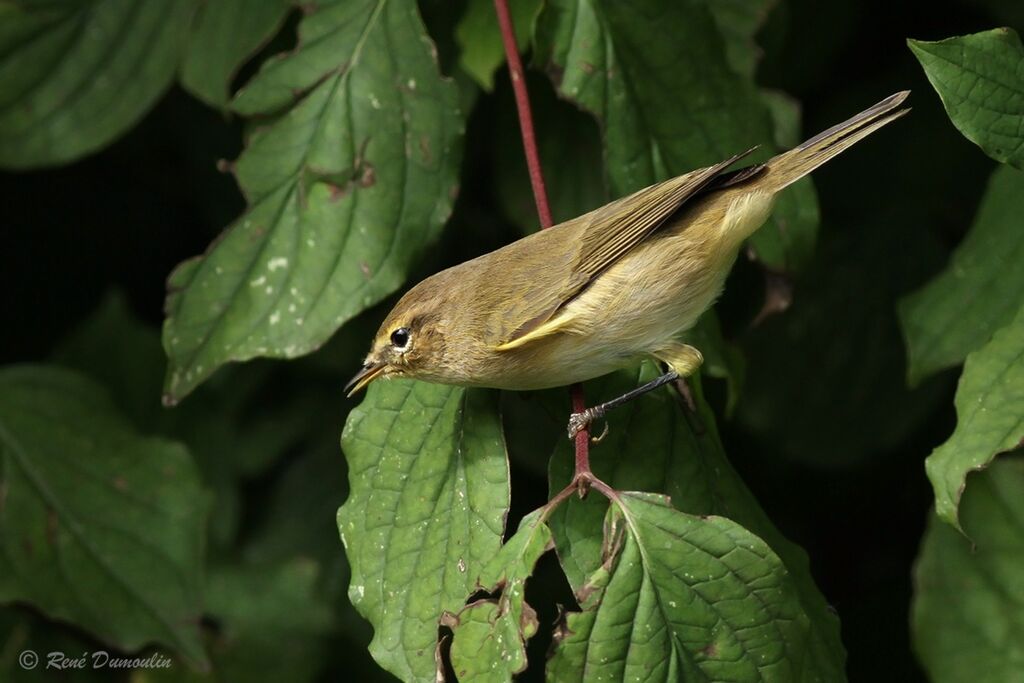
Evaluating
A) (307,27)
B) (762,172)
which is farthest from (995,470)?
(307,27)

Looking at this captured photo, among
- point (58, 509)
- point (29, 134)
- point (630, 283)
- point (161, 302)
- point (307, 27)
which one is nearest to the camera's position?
point (630, 283)

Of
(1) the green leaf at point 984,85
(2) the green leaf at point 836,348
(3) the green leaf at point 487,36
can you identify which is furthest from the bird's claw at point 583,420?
(2) the green leaf at point 836,348

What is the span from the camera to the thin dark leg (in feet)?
7.48

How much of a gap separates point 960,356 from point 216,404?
255 centimetres


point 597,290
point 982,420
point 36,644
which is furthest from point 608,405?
point 36,644

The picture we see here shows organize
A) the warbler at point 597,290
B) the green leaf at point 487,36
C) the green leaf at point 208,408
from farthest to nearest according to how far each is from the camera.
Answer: the green leaf at point 208,408 < the green leaf at point 487,36 < the warbler at point 597,290

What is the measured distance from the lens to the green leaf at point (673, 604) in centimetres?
199

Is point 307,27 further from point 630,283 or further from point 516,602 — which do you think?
point 516,602

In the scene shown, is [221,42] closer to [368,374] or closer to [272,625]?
[368,374]

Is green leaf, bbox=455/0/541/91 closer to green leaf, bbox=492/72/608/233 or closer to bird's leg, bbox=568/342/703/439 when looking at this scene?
green leaf, bbox=492/72/608/233

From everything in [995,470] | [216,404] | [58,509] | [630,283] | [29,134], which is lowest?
[995,470]

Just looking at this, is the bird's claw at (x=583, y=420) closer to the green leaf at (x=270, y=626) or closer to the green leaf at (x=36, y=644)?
the green leaf at (x=270, y=626)

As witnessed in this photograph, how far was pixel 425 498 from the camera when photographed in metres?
2.34

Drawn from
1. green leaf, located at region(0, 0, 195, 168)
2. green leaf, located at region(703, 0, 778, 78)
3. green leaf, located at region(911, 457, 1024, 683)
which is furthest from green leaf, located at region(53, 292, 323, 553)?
green leaf, located at region(911, 457, 1024, 683)
